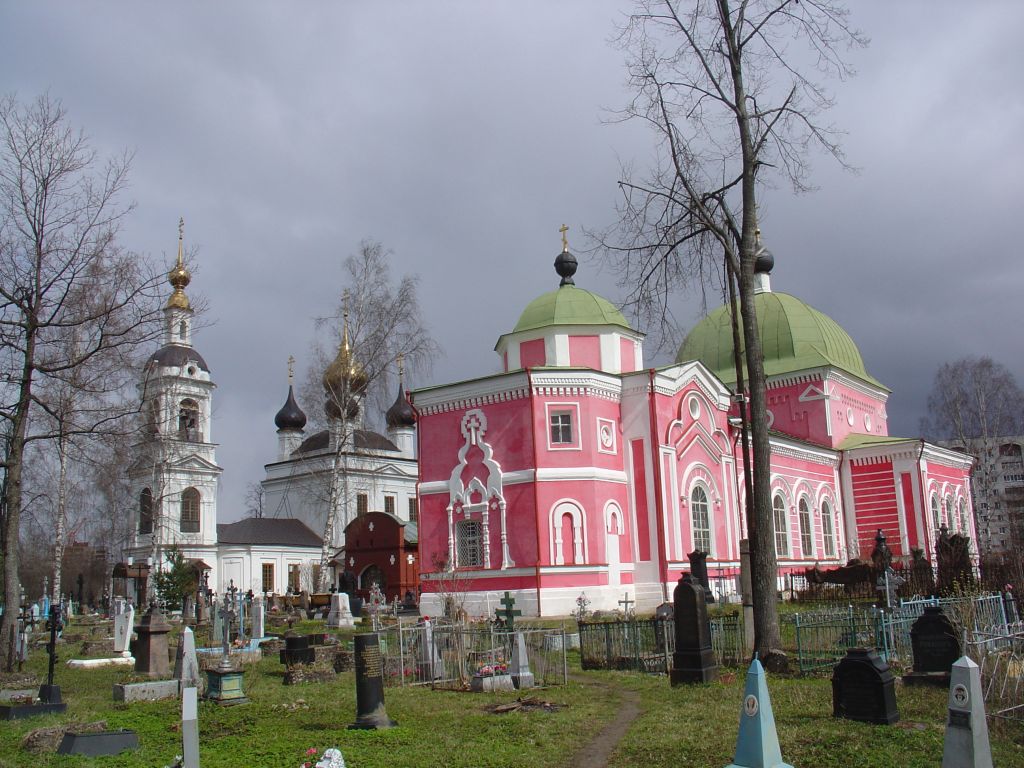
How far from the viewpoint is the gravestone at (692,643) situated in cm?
1216

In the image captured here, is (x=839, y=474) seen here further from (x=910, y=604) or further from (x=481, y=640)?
(x=481, y=640)

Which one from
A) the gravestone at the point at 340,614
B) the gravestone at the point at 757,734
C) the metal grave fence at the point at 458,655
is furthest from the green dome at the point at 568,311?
A: the gravestone at the point at 757,734

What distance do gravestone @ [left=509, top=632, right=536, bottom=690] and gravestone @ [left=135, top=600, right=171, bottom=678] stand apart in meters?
6.14

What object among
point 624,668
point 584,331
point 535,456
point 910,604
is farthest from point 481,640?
point 584,331

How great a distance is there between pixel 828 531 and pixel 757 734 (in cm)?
3321

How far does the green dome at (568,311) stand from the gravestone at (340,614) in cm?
1020

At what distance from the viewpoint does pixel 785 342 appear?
38406mm

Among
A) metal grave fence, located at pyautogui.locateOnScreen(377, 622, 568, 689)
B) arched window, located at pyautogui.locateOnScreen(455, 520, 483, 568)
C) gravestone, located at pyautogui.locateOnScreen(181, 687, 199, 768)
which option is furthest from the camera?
arched window, located at pyautogui.locateOnScreen(455, 520, 483, 568)

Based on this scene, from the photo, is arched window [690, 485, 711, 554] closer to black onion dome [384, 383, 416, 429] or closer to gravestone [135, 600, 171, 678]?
gravestone [135, 600, 171, 678]

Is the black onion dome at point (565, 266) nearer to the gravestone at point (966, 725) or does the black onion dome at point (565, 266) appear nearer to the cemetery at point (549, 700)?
the cemetery at point (549, 700)

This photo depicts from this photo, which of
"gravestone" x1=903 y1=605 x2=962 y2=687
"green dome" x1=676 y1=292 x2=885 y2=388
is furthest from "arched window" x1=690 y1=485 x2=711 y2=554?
"gravestone" x1=903 y1=605 x2=962 y2=687

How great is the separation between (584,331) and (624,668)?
51.2ft

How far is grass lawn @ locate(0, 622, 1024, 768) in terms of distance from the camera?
25.8 feet

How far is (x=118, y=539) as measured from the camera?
40.3 m
